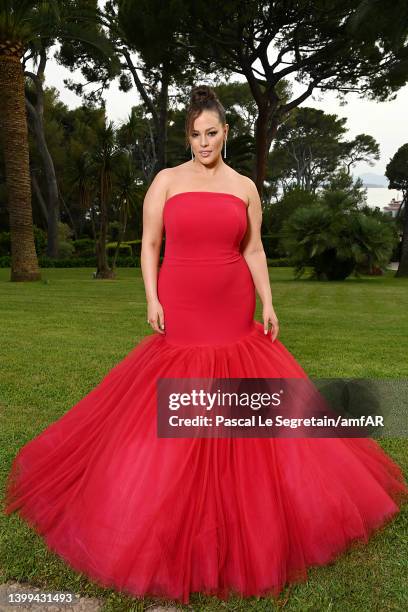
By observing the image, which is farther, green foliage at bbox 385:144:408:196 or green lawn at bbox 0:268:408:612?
green foliage at bbox 385:144:408:196

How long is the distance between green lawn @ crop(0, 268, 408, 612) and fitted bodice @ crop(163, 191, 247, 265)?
4.78ft

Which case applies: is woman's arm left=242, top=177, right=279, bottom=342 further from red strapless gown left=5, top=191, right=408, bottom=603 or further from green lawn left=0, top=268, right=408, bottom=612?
green lawn left=0, top=268, right=408, bottom=612

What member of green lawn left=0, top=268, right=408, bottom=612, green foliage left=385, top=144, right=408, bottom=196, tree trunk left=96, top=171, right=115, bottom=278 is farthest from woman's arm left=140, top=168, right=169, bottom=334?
green foliage left=385, top=144, right=408, bottom=196

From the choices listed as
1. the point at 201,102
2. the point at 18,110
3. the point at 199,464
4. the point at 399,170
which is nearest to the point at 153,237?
the point at 201,102

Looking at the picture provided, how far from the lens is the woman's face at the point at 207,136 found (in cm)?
273

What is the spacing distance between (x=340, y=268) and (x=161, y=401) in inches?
784

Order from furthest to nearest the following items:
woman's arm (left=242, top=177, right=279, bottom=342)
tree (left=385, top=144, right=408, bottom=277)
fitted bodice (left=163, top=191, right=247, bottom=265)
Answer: tree (left=385, top=144, right=408, bottom=277), woman's arm (left=242, top=177, right=279, bottom=342), fitted bodice (left=163, top=191, right=247, bottom=265)

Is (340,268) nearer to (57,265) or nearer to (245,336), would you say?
(57,265)

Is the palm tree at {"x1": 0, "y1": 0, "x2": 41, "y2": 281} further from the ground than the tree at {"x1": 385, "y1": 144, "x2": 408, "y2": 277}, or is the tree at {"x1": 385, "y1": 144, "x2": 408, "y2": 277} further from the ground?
the tree at {"x1": 385, "y1": 144, "x2": 408, "y2": 277}

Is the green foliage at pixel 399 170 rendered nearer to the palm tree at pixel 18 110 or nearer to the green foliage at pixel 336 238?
the green foliage at pixel 336 238

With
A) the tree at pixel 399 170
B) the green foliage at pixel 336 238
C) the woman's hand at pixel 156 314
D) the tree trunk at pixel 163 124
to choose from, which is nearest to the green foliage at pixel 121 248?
the tree trunk at pixel 163 124

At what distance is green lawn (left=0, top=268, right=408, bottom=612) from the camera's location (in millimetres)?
2307

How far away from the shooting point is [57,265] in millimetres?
29016

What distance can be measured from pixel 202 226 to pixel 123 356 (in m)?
4.70
